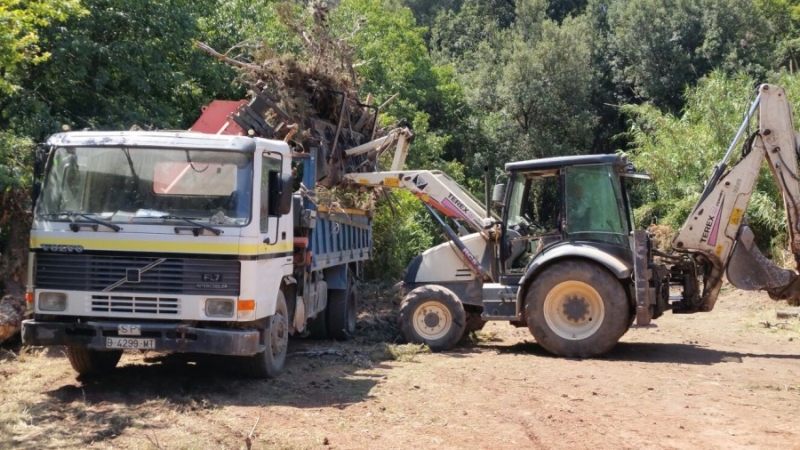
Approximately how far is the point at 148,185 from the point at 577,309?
19.4 ft

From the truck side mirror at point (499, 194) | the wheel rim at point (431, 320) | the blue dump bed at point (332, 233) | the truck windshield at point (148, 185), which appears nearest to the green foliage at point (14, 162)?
the truck windshield at point (148, 185)

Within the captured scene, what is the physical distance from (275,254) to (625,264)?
4873mm

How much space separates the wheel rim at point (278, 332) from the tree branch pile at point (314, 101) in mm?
2578

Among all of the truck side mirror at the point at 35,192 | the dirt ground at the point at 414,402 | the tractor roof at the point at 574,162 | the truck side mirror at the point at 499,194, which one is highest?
the tractor roof at the point at 574,162

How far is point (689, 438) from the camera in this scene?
749cm

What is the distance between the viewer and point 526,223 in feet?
41.3

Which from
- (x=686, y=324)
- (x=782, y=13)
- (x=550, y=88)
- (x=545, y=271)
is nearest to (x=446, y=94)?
(x=550, y=88)

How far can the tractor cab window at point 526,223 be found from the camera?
1215 centimetres

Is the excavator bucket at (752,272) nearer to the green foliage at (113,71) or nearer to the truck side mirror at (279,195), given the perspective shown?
the truck side mirror at (279,195)

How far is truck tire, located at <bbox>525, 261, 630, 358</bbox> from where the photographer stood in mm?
11547

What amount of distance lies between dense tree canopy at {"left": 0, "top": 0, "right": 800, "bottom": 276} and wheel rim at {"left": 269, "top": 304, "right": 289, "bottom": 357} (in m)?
3.61

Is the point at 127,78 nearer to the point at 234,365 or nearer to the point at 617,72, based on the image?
the point at 234,365

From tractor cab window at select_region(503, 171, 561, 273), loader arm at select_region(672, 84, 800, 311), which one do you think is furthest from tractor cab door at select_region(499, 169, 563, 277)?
loader arm at select_region(672, 84, 800, 311)

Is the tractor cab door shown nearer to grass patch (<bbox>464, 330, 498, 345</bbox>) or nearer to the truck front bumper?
grass patch (<bbox>464, 330, 498, 345</bbox>)
